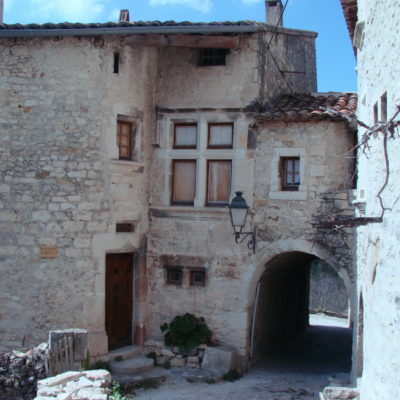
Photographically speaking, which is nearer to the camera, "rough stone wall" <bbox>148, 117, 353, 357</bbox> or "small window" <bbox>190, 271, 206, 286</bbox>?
"rough stone wall" <bbox>148, 117, 353, 357</bbox>

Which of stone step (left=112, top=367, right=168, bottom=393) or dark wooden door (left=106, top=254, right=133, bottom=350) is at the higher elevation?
dark wooden door (left=106, top=254, right=133, bottom=350)

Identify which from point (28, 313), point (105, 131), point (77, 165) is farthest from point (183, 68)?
point (28, 313)

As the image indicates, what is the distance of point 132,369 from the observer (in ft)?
36.1

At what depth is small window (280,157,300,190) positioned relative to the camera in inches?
448

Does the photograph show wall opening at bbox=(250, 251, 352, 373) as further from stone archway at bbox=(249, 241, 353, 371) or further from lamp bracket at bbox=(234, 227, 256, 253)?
lamp bracket at bbox=(234, 227, 256, 253)

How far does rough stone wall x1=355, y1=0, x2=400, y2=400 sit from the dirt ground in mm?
3055

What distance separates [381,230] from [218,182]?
→ 233 inches

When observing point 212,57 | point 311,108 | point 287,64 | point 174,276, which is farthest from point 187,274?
point 287,64

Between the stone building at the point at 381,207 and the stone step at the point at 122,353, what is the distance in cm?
496

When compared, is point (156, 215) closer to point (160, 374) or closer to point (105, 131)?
point (105, 131)

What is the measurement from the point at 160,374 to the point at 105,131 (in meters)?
4.62

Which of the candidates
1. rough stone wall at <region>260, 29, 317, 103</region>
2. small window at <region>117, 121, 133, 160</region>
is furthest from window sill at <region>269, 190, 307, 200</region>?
small window at <region>117, 121, 133, 160</region>

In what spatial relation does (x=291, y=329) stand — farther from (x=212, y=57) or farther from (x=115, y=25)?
(x=115, y=25)

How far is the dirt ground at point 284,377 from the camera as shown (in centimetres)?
1027
